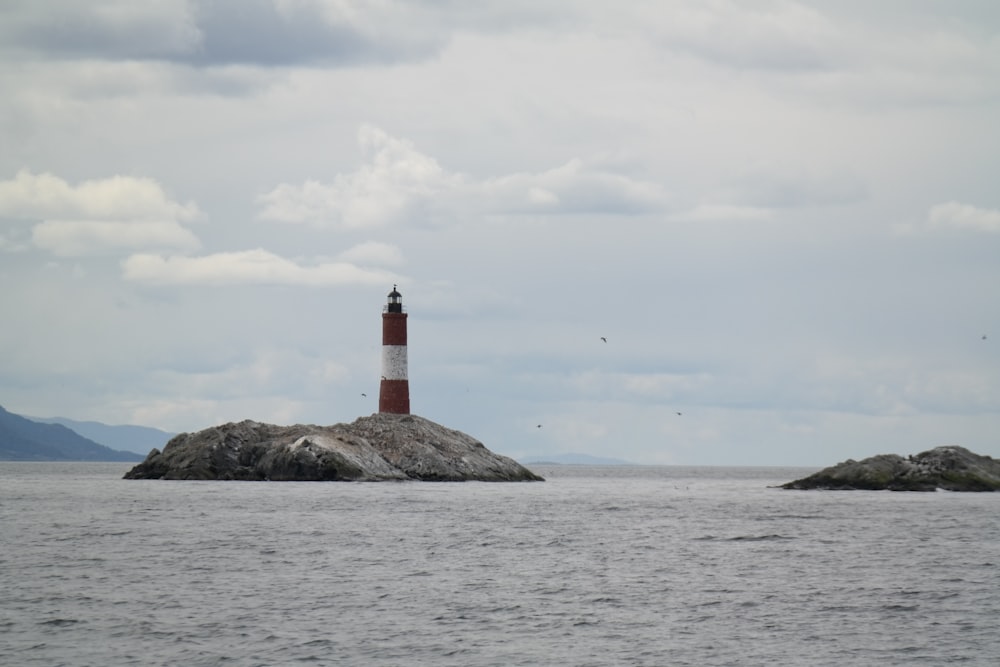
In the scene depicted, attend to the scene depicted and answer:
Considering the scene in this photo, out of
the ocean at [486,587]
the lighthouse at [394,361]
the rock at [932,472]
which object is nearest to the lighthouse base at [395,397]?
the lighthouse at [394,361]

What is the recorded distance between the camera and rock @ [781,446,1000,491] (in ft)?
331

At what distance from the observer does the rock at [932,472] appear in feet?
331

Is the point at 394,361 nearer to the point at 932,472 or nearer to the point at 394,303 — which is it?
the point at 394,303

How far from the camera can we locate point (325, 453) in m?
99.9

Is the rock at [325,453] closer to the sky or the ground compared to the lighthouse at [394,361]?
closer to the ground

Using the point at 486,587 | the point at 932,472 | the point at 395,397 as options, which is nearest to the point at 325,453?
the point at 395,397

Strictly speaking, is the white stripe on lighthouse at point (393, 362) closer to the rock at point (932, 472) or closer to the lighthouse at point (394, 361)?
the lighthouse at point (394, 361)

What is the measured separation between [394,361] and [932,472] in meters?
42.0

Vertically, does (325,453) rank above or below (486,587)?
above

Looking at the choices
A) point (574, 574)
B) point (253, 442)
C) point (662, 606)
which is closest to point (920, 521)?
point (574, 574)

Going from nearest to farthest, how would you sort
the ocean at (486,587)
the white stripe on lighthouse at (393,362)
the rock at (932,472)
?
the ocean at (486,587) < the rock at (932,472) < the white stripe on lighthouse at (393,362)

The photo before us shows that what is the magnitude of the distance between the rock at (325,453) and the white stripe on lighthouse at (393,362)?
11.2 ft

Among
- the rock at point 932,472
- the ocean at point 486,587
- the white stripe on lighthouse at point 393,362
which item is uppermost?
the white stripe on lighthouse at point 393,362

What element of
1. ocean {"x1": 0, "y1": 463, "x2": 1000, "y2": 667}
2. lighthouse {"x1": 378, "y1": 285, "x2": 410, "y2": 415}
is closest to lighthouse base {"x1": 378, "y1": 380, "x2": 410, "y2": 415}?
lighthouse {"x1": 378, "y1": 285, "x2": 410, "y2": 415}
